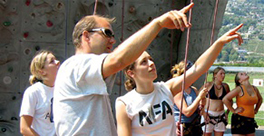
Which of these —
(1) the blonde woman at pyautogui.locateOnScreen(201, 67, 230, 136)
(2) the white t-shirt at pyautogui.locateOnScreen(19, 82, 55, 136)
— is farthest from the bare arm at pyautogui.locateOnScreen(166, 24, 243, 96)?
(1) the blonde woman at pyautogui.locateOnScreen(201, 67, 230, 136)

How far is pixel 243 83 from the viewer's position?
546 cm

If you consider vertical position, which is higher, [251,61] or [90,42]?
[90,42]

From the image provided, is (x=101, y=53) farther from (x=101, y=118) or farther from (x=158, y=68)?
(x=158, y=68)

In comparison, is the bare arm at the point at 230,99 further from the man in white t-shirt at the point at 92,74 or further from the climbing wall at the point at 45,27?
the man in white t-shirt at the point at 92,74

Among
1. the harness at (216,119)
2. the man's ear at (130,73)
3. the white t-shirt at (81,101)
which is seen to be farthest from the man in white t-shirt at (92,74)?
the harness at (216,119)

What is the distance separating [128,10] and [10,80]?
1.87 m

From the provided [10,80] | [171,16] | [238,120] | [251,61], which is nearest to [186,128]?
[238,120]

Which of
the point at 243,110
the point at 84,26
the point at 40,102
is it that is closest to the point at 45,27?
the point at 243,110

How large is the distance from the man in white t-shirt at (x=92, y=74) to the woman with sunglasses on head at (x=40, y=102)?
1.15 m

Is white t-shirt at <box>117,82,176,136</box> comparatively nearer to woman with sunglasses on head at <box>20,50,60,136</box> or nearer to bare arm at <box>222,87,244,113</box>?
woman with sunglasses on head at <box>20,50,60,136</box>

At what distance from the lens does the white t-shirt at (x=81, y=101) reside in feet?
5.48

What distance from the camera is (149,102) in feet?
7.73

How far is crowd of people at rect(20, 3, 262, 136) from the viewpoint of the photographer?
5.14 ft

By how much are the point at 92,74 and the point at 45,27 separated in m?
4.32
